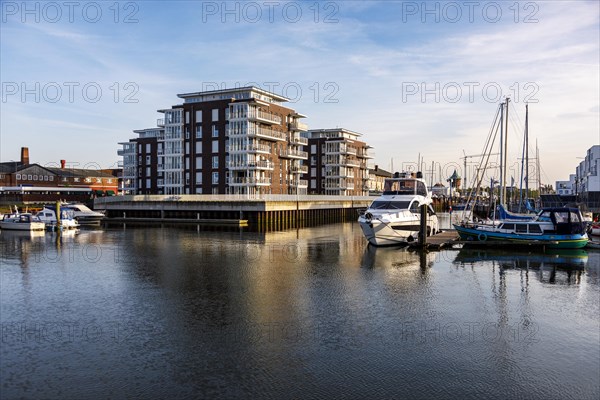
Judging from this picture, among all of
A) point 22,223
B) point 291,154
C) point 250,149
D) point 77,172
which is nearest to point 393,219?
point 250,149

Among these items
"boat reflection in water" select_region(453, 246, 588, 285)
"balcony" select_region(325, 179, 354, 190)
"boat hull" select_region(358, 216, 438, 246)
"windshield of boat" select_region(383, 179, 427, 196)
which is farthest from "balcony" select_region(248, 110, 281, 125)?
"boat reflection in water" select_region(453, 246, 588, 285)

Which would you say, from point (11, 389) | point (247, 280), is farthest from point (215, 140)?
point (11, 389)

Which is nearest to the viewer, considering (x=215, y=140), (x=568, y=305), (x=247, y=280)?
(x=568, y=305)

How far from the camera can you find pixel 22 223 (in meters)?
65.7

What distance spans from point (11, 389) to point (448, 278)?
2477cm

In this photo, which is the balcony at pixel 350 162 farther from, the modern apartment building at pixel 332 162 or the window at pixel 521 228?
the window at pixel 521 228

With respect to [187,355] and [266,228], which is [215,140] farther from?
[187,355]

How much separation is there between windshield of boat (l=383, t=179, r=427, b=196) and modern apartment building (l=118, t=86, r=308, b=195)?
130ft

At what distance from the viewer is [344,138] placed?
125875mm

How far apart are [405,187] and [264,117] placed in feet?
148

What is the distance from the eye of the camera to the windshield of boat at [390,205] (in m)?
47.4

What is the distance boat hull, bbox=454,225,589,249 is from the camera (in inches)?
1688

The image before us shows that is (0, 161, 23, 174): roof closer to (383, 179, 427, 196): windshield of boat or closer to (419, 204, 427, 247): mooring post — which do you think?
(383, 179, 427, 196): windshield of boat

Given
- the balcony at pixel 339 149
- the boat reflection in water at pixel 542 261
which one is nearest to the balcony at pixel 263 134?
the balcony at pixel 339 149
